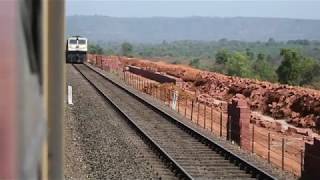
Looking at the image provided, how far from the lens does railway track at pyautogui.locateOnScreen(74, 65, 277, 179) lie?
13844mm

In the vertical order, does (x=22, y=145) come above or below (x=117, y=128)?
above

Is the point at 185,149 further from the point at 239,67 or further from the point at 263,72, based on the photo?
the point at 263,72

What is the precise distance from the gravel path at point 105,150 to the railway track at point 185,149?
32 cm

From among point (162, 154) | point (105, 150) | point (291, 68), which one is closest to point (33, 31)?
point (162, 154)

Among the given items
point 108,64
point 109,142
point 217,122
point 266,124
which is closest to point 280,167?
point 109,142

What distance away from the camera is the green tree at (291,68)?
69.2 metres

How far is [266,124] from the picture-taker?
2895 cm

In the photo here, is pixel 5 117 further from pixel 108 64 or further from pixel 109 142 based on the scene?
pixel 108 64

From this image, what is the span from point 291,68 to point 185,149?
176ft

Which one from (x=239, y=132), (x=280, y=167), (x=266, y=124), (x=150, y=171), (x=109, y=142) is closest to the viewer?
(x=150, y=171)

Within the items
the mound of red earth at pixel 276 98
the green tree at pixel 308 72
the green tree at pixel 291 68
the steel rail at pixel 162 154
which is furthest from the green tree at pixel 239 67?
the steel rail at pixel 162 154

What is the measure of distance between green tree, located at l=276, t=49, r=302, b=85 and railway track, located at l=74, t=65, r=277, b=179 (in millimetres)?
44179

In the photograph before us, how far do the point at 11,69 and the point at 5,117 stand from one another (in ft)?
0.40

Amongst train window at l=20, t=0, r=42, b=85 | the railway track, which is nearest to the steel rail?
the railway track
